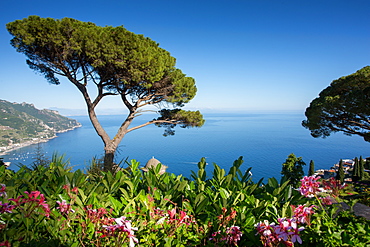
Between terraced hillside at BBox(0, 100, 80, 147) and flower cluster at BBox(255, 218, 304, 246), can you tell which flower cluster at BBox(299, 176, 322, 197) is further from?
terraced hillside at BBox(0, 100, 80, 147)

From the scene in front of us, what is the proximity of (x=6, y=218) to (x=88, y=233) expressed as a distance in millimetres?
329

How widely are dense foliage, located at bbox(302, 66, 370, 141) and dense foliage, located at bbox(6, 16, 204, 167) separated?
5.39 m

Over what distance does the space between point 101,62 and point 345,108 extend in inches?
334

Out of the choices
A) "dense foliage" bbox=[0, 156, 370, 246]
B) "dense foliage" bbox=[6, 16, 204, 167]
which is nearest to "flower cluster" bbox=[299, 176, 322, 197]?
"dense foliage" bbox=[0, 156, 370, 246]

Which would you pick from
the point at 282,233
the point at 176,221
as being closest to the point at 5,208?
the point at 176,221

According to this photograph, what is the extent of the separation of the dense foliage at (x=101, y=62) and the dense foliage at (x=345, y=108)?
5.39 metres

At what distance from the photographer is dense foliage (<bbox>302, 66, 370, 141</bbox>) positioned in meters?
6.82

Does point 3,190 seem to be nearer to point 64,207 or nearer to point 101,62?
Result: point 64,207

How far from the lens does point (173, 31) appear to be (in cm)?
1268

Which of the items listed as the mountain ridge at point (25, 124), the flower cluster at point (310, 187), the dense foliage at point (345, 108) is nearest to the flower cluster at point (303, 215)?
the flower cluster at point (310, 187)

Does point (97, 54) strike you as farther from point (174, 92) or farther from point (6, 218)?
point (6, 218)

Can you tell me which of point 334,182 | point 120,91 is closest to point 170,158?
point 120,91

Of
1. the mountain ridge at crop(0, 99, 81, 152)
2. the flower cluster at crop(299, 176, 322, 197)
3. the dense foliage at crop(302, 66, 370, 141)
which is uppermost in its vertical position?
the dense foliage at crop(302, 66, 370, 141)

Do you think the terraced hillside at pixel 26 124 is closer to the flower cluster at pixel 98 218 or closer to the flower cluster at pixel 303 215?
the flower cluster at pixel 98 218
